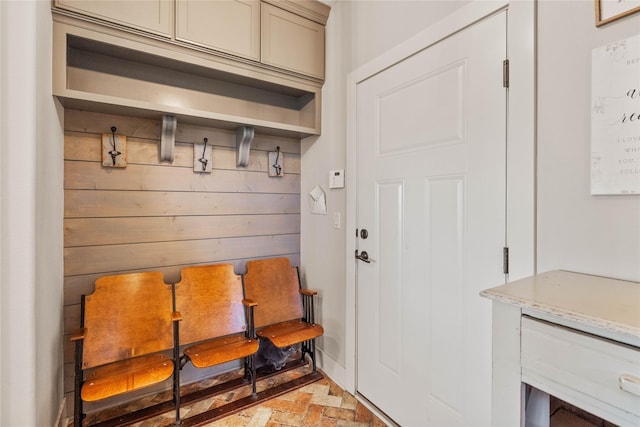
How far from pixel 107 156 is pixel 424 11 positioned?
196cm

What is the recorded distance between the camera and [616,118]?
95cm

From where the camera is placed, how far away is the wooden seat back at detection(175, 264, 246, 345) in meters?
1.94

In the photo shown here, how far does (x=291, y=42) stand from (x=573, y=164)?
1.83m

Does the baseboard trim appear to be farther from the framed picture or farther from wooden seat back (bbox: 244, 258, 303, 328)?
the framed picture

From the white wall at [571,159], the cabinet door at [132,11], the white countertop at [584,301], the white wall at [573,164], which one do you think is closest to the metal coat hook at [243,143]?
the cabinet door at [132,11]

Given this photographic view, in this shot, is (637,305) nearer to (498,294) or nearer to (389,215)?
(498,294)

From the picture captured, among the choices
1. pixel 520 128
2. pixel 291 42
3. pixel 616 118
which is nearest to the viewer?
pixel 616 118

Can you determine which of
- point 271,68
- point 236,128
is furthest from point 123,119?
point 271,68

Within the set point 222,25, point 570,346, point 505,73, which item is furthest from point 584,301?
point 222,25

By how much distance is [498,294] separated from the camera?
2.67ft

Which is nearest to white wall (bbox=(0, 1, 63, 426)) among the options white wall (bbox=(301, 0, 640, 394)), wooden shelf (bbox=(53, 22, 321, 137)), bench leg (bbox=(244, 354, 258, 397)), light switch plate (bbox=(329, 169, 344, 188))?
wooden shelf (bbox=(53, 22, 321, 137))

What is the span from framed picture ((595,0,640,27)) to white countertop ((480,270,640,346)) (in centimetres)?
82

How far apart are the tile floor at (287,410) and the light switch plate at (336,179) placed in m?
1.41

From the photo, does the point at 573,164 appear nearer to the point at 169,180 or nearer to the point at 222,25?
the point at 222,25
